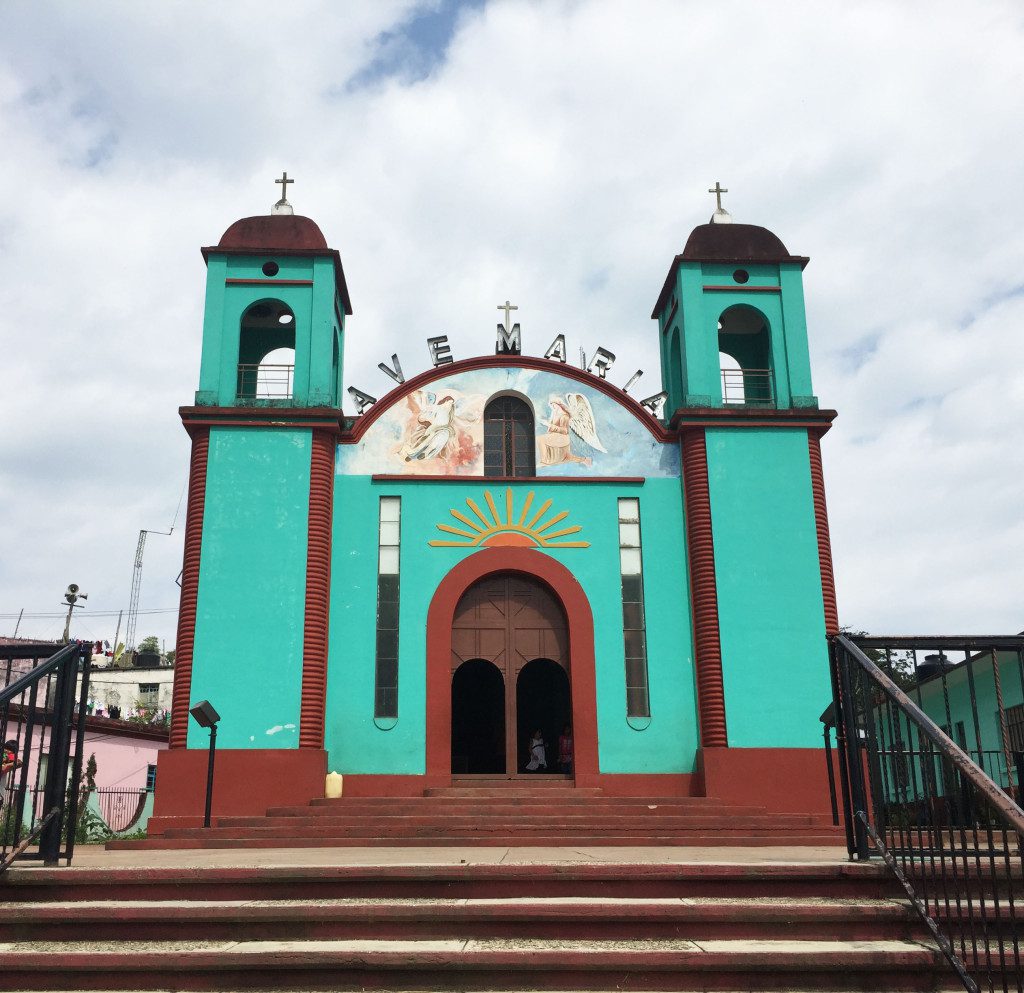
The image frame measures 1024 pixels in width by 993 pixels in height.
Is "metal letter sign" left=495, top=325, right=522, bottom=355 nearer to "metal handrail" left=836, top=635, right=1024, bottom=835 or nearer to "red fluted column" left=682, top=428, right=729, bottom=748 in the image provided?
"red fluted column" left=682, top=428, right=729, bottom=748

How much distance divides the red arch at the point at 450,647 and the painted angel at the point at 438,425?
6.55 ft

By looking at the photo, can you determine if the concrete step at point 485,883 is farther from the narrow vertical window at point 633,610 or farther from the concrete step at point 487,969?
the narrow vertical window at point 633,610

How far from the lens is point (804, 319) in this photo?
19125 millimetres

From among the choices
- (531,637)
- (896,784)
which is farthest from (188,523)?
(896,784)

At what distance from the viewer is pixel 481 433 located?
18656 mm

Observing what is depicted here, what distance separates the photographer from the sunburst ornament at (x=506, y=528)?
17.9 m

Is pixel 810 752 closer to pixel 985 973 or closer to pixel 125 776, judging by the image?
pixel 985 973

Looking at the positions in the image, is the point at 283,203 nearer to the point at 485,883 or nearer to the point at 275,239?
the point at 275,239

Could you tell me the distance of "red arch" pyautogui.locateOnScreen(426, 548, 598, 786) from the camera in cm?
1675

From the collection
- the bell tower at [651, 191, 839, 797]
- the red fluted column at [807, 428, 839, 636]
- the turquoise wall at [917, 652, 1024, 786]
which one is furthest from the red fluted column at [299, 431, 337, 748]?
the turquoise wall at [917, 652, 1024, 786]

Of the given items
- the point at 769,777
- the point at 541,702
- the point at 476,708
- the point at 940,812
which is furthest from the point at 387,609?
the point at 940,812

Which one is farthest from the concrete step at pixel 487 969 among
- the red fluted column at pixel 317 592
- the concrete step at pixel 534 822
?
the red fluted column at pixel 317 592

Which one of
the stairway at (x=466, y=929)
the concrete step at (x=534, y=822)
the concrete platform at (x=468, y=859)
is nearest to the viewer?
the stairway at (x=466, y=929)

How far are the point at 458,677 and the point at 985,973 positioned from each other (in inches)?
751
